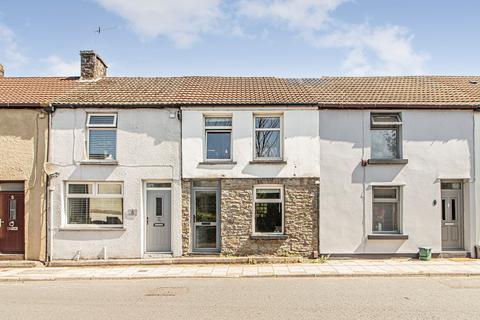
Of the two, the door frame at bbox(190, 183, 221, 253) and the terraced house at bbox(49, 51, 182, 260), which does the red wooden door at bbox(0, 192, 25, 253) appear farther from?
the door frame at bbox(190, 183, 221, 253)

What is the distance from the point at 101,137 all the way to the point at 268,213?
20.8 ft

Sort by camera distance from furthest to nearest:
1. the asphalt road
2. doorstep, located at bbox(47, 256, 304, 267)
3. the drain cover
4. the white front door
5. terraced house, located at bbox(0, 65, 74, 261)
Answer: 1. the white front door
2. terraced house, located at bbox(0, 65, 74, 261)
3. doorstep, located at bbox(47, 256, 304, 267)
4. the drain cover
5. the asphalt road

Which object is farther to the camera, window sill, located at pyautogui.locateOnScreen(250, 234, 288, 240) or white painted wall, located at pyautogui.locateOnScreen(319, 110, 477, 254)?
white painted wall, located at pyautogui.locateOnScreen(319, 110, 477, 254)

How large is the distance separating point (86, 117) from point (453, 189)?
13.1 meters

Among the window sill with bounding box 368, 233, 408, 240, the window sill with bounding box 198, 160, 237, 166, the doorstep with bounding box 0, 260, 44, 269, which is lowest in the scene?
the doorstep with bounding box 0, 260, 44, 269

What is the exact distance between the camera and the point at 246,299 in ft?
29.2

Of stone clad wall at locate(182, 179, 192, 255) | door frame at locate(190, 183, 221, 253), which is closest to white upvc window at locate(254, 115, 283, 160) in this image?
door frame at locate(190, 183, 221, 253)

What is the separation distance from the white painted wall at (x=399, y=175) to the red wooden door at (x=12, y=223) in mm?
10143

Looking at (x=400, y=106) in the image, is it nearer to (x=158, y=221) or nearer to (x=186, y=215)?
(x=186, y=215)

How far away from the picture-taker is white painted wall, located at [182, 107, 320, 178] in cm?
1412

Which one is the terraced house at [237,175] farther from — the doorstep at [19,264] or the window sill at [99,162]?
the doorstep at [19,264]

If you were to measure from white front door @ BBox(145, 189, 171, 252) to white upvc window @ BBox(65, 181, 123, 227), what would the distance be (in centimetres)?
98

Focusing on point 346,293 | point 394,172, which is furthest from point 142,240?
point 394,172

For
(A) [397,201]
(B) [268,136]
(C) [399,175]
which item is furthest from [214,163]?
(A) [397,201]
